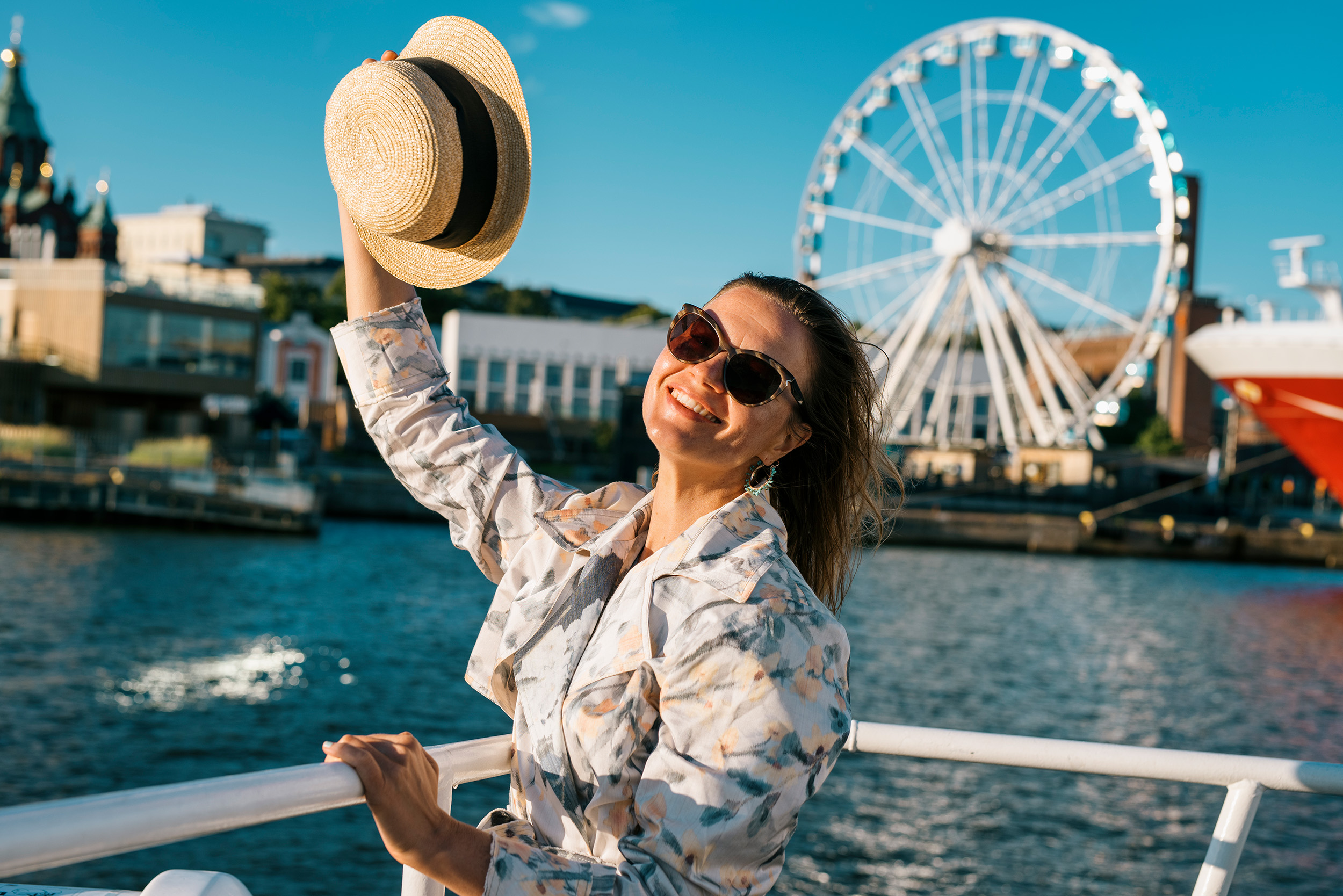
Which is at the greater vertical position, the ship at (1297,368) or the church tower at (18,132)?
the church tower at (18,132)

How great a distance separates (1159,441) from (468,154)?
68444 mm

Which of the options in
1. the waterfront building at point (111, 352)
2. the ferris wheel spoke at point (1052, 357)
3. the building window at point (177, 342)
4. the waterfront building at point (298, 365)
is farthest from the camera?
the waterfront building at point (298, 365)

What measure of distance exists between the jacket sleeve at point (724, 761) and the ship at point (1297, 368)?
27121mm

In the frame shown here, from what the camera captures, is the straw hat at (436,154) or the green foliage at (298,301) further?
the green foliage at (298,301)

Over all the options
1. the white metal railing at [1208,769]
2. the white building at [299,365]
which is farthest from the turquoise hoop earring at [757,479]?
the white building at [299,365]

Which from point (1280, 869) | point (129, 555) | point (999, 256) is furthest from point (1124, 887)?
point (999, 256)

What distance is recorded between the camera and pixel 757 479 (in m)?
1.79

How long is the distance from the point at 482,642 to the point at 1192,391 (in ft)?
246

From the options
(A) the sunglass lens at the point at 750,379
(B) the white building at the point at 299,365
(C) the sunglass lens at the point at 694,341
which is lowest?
(B) the white building at the point at 299,365

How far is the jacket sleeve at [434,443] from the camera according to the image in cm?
194

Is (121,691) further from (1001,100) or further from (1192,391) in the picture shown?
(1192,391)

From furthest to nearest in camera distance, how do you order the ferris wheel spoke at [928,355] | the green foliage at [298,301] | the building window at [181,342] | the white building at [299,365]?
the green foliage at [298,301] → the white building at [299,365] → the building window at [181,342] → the ferris wheel spoke at [928,355]

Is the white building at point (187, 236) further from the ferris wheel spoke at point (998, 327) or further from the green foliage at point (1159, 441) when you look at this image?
the ferris wheel spoke at point (998, 327)

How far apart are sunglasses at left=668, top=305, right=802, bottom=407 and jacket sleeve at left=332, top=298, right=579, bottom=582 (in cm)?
34
